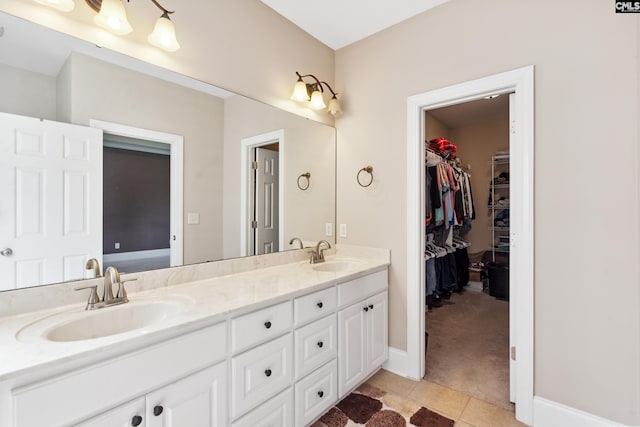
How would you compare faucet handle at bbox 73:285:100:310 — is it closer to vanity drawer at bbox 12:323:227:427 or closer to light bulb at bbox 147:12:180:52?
vanity drawer at bbox 12:323:227:427

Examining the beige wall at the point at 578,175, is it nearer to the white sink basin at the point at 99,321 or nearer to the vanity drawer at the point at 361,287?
the vanity drawer at the point at 361,287

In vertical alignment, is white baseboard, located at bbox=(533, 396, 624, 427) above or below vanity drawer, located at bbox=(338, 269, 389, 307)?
below

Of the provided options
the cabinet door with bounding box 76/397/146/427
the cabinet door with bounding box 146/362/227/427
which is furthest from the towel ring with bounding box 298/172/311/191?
the cabinet door with bounding box 76/397/146/427

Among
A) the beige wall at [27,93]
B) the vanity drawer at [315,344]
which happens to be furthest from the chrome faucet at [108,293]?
the vanity drawer at [315,344]

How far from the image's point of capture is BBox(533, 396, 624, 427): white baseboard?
5.11ft

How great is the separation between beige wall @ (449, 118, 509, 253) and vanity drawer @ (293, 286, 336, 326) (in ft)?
13.1

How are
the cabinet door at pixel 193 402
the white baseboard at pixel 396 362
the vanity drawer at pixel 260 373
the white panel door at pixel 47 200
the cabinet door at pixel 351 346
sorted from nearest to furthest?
the cabinet door at pixel 193 402 < the white panel door at pixel 47 200 < the vanity drawer at pixel 260 373 < the cabinet door at pixel 351 346 < the white baseboard at pixel 396 362

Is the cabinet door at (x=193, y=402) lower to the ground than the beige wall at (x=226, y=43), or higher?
lower

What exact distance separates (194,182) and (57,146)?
0.62 m

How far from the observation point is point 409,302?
2.23 m

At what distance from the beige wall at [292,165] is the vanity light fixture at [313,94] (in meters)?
0.14

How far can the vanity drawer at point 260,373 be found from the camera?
4.22ft

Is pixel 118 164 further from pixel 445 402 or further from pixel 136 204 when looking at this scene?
A: pixel 445 402

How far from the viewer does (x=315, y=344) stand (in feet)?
5.50
